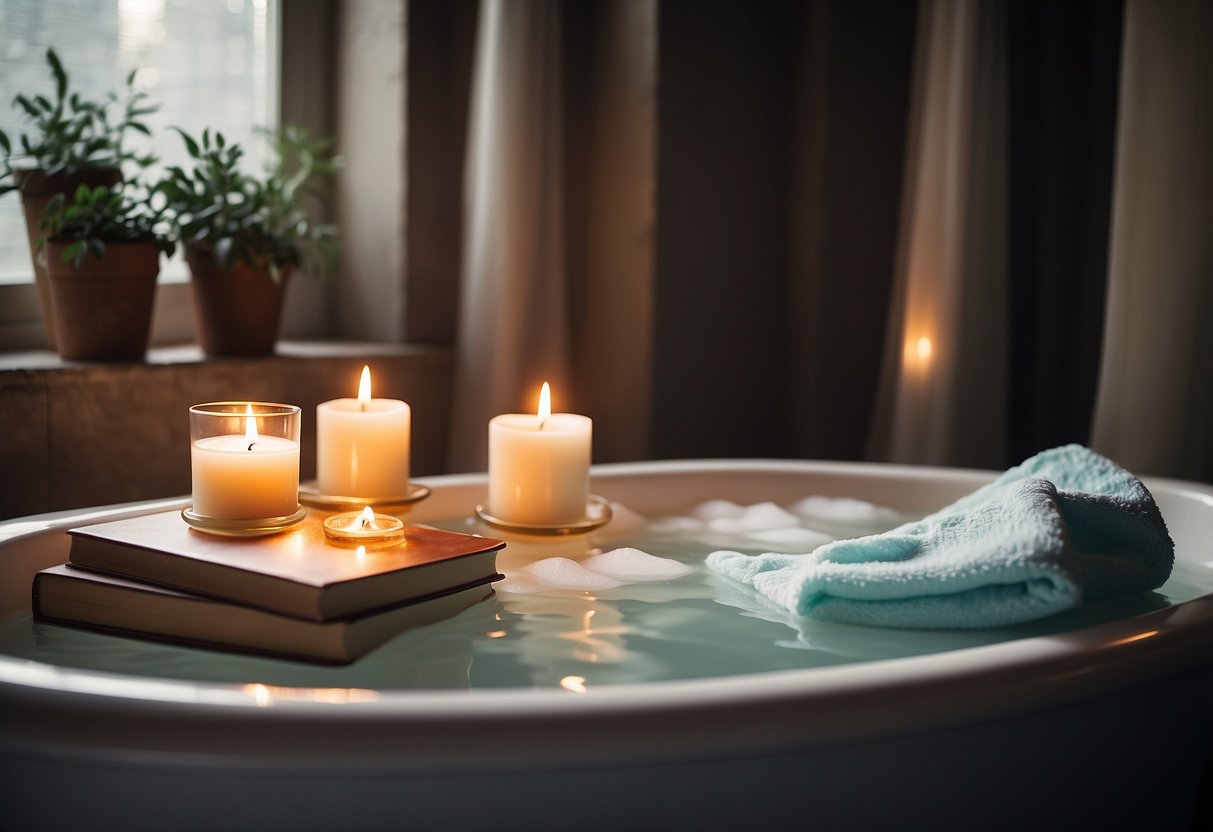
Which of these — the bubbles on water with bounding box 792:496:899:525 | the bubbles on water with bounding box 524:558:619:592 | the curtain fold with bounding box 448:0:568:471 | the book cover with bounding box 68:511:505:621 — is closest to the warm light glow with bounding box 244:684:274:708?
the book cover with bounding box 68:511:505:621

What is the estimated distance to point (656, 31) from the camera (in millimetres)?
1831

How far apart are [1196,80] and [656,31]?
0.80m

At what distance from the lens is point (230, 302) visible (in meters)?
1.68

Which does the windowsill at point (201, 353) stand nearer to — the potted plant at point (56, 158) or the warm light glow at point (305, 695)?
the potted plant at point (56, 158)

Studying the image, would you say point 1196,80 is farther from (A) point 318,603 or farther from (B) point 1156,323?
(A) point 318,603

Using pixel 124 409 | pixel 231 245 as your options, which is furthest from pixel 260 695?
pixel 231 245

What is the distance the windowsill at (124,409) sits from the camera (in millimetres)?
1424

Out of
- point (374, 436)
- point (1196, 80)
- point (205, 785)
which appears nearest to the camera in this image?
point (205, 785)

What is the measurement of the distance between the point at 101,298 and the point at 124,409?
0.16 metres

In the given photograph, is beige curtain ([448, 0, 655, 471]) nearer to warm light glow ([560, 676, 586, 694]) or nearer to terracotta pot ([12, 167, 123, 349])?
terracotta pot ([12, 167, 123, 349])

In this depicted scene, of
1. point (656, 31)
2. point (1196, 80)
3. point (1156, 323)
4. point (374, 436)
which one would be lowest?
point (374, 436)

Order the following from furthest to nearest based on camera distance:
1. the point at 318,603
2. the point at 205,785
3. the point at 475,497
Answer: the point at 475,497, the point at 318,603, the point at 205,785

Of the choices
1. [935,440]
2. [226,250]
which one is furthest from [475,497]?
[935,440]

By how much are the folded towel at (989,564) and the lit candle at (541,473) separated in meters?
0.15
